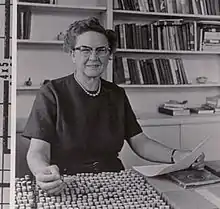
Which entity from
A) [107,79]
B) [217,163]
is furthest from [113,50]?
[217,163]

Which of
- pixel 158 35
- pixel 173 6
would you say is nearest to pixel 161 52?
pixel 158 35

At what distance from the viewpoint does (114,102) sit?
1246mm

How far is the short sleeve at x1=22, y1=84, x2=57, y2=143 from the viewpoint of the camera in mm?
1192

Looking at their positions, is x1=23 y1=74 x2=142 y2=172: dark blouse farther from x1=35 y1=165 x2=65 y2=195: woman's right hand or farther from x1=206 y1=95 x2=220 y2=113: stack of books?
x1=206 y1=95 x2=220 y2=113: stack of books

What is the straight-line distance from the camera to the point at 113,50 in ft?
4.03

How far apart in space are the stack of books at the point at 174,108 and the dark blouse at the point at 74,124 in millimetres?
173

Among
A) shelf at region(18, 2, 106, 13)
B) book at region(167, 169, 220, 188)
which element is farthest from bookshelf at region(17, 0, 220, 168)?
book at region(167, 169, 220, 188)

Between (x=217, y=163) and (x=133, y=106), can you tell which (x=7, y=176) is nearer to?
(x=133, y=106)

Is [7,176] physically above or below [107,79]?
below

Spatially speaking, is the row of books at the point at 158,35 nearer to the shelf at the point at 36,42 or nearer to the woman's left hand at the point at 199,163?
the shelf at the point at 36,42

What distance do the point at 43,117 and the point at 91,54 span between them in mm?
265

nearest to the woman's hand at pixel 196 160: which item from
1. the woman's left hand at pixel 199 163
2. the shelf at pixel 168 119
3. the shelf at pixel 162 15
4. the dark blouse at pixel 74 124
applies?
the woman's left hand at pixel 199 163

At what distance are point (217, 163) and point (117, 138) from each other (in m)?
0.39

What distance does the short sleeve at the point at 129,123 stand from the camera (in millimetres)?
1249
